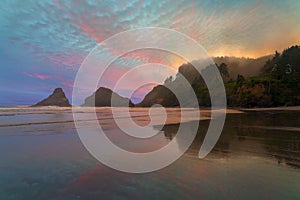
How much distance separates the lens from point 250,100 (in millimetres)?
66625

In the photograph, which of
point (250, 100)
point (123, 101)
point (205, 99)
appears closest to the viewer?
point (250, 100)

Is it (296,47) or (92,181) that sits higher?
(296,47)

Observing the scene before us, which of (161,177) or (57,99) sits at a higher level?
(57,99)

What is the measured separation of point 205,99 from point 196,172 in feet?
329

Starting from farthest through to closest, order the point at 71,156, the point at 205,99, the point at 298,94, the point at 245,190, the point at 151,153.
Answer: the point at 205,99 < the point at 298,94 < the point at 151,153 < the point at 71,156 < the point at 245,190

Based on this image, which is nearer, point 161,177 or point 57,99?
point 161,177

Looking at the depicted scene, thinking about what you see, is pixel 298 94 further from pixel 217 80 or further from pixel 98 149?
pixel 98 149

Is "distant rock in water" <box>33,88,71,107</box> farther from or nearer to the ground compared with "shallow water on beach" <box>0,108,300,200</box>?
farther from the ground

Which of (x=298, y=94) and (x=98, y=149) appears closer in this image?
(x=98, y=149)

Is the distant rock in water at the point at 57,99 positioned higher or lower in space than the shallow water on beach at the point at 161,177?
higher

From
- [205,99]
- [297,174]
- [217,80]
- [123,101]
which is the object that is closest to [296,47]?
[217,80]

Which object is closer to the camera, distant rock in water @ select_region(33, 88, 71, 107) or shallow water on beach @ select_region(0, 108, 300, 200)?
shallow water on beach @ select_region(0, 108, 300, 200)

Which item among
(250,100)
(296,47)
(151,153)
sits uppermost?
(296,47)

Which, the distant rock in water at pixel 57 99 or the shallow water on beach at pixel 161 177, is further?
the distant rock in water at pixel 57 99
